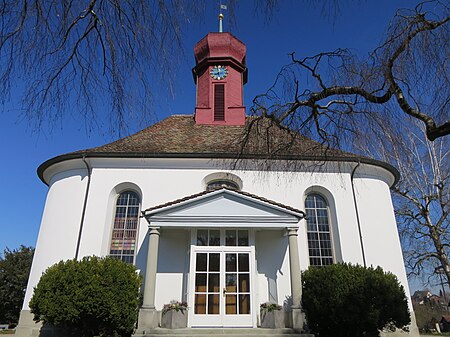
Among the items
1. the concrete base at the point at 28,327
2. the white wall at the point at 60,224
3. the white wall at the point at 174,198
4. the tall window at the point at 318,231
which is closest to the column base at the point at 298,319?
the white wall at the point at 174,198

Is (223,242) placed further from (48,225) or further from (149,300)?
(48,225)

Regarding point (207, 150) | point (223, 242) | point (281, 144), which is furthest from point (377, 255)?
point (281, 144)

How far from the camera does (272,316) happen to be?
10516 millimetres

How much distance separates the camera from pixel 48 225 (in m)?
12.9

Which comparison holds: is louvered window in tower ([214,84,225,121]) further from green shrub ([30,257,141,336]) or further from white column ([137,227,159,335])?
green shrub ([30,257,141,336])

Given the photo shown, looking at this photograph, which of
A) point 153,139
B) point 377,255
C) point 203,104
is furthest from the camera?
point 203,104

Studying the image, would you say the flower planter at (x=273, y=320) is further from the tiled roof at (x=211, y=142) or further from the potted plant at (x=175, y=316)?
the tiled roof at (x=211, y=142)

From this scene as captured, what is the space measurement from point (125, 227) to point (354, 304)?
327 inches

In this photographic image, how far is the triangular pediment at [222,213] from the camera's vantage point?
11.3 metres

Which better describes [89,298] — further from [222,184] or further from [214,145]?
[214,145]

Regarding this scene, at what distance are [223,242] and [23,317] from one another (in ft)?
23.7

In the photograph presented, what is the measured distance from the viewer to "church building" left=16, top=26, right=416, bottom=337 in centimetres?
1096

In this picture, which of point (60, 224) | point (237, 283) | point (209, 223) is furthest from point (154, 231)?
point (60, 224)

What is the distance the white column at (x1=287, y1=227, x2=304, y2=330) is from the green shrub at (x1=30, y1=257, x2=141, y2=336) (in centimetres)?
473
